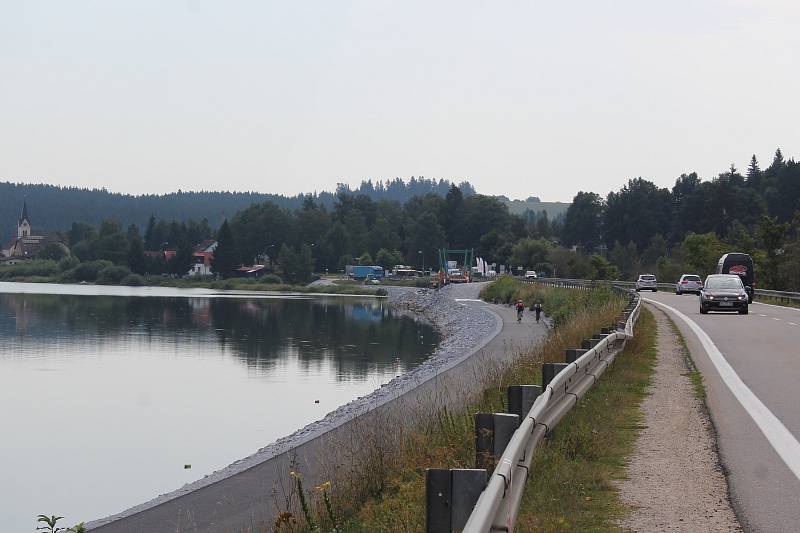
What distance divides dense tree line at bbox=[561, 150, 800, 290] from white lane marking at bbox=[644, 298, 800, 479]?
4784 cm

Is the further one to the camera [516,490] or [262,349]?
[262,349]

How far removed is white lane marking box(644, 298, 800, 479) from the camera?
396 inches

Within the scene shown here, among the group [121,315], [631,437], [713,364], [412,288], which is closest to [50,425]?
[713,364]

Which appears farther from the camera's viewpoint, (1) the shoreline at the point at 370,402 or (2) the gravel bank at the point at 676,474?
(1) the shoreline at the point at 370,402

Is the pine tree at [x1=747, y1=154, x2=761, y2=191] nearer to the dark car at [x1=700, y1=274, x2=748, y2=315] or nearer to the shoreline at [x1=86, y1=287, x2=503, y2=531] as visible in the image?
the shoreline at [x1=86, y1=287, x2=503, y2=531]

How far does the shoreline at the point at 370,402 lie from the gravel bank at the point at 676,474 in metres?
6.22

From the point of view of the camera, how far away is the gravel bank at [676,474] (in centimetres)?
758

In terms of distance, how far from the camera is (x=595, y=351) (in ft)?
49.0

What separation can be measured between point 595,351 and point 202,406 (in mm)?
25585

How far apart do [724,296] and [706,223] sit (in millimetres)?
116557

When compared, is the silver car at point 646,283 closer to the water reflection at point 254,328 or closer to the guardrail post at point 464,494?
the water reflection at point 254,328

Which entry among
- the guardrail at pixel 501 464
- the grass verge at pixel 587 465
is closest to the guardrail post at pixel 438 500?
the guardrail at pixel 501 464

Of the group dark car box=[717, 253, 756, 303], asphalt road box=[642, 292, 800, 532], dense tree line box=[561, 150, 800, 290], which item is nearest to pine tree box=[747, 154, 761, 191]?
dense tree line box=[561, 150, 800, 290]

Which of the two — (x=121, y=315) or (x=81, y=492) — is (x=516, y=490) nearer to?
(x=81, y=492)
